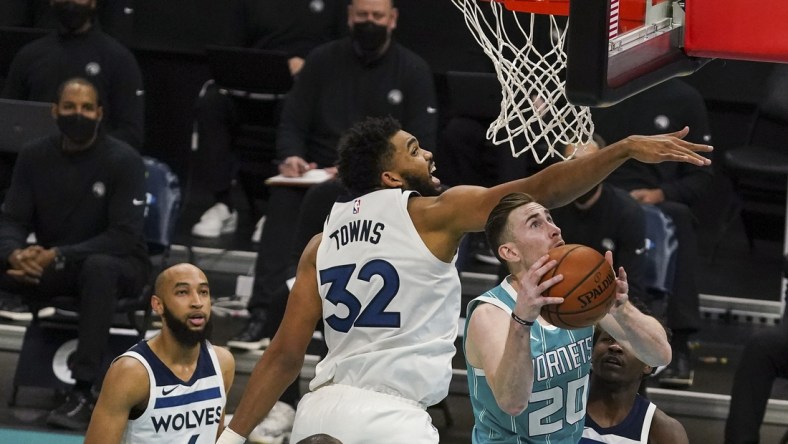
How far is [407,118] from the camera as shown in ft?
23.6

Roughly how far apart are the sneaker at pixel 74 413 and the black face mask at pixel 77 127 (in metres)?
1.27

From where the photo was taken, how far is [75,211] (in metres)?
7.01

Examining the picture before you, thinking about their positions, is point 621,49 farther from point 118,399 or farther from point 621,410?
point 118,399

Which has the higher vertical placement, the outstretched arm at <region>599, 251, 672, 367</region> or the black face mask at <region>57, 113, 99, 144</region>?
the black face mask at <region>57, 113, 99, 144</region>

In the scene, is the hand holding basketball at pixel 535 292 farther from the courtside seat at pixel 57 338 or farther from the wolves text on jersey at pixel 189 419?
the courtside seat at pixel 57 338

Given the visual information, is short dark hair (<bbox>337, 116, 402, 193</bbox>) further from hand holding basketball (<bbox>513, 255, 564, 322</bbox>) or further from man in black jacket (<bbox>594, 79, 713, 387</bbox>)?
man in black jacket (<bbox>594, 79, 713, 387</bbox>)

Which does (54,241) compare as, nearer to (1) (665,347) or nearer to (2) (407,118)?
(2) (407,118)

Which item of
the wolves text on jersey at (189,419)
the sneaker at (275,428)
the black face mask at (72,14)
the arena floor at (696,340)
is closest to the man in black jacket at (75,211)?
the arena floor at (696,340)

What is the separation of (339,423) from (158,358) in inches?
48.2

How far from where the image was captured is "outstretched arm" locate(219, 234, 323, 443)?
4473 mm

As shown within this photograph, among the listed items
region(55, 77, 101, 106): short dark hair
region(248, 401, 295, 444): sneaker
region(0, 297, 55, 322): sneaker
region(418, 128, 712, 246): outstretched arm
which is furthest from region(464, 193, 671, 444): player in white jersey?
region(0, 297, 55, 322): sneaker

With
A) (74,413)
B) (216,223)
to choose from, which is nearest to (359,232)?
(74,413)

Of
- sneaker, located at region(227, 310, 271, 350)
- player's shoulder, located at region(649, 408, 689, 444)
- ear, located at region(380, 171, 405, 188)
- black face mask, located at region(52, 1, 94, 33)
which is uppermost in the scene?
black face mask, located at region(52, 1, 94, 33)

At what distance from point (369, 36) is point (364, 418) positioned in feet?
11.1
